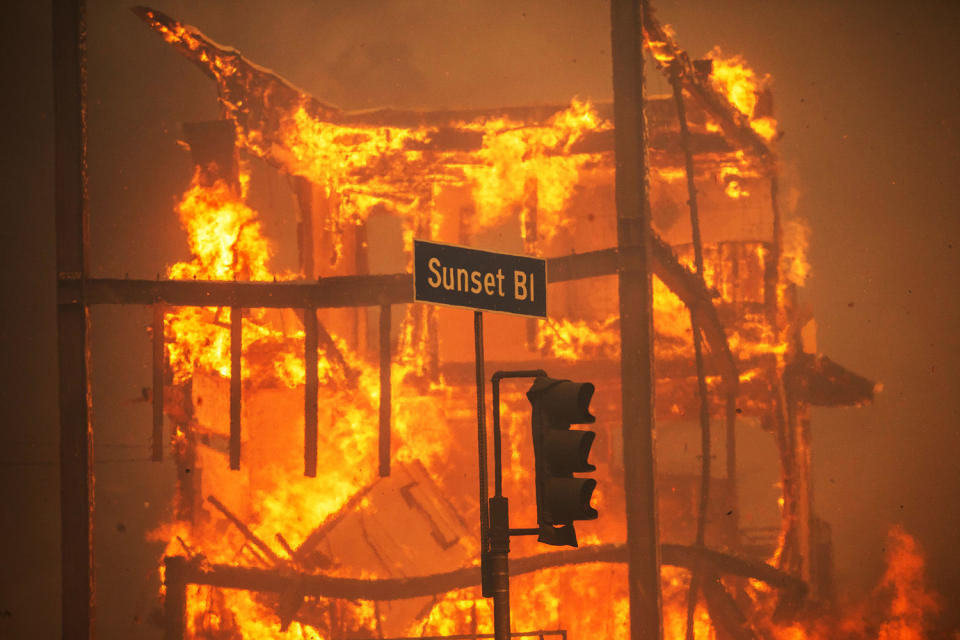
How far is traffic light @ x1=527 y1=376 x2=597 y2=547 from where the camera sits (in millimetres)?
3863

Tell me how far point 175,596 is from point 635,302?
6.72 m

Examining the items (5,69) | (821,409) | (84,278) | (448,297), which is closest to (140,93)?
(5,69)

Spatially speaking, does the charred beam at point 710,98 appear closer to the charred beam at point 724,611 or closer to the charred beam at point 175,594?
the charred beam at point 724,611

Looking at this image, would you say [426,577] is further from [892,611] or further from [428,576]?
[892,611]

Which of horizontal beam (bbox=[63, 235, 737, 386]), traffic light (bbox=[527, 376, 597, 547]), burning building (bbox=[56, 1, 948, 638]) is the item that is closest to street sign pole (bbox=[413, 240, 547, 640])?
traffic light (bbox=[527, 376, 597, 547])

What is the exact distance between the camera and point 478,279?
4.15m

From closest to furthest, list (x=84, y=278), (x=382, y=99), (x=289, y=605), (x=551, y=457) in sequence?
(x=551, y=457), (x=84, y=278), (x=289, y=605), (x=382, y=99)

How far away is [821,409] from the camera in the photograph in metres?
12.0

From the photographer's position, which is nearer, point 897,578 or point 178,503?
point 897,578

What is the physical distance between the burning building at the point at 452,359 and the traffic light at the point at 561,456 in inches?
281

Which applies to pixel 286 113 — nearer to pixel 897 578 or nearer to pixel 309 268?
pixel 309 268

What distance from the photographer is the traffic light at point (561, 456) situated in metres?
3.86

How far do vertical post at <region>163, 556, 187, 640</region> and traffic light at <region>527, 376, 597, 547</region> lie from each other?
7435mm

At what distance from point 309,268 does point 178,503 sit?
3.90m
